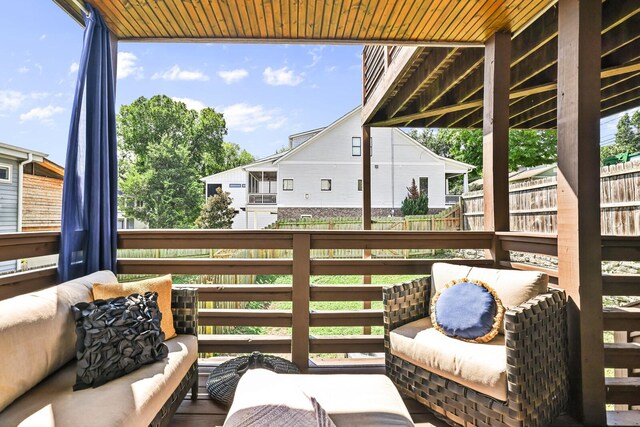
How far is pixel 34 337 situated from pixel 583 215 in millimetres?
2766

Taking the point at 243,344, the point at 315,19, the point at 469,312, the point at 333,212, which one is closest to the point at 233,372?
the point at 243,344

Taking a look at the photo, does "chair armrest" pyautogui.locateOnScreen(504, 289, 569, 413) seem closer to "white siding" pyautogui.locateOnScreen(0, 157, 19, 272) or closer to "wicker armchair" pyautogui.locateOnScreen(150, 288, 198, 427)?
"wicker armchair" pyautogui.locateOnScreen(150, 288, 198, 427)

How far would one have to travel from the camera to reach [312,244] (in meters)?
2.68

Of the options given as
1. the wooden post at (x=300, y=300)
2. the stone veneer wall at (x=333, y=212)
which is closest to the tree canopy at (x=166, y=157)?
the stone veneer wall at (x=333, y=212)

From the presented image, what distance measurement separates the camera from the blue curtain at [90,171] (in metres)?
2.32

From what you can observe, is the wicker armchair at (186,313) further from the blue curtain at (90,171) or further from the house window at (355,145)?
the house window at (355,145)

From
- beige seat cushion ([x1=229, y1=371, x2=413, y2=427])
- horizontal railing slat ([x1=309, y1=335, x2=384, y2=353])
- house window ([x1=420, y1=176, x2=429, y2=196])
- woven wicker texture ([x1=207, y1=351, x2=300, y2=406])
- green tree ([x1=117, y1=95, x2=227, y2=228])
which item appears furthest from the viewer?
green tree ([x1=117, y1=95, x2=227, y2=228])

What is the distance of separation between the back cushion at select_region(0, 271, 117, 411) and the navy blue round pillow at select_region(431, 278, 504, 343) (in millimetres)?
1939

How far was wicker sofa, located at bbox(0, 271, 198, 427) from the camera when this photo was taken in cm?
120

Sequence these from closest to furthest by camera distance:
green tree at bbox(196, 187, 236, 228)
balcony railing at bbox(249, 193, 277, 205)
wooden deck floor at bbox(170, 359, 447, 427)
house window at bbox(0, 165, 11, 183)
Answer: wooden deck floor at bbox(170, 359, 447, 427) < house window at bbox(0, 165, 11, 183) < green tree at bbox(196, 187, 236, 228) < balcony railing at bbox(249, 193, 277, 205)

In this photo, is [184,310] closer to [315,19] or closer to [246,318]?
[246,318]

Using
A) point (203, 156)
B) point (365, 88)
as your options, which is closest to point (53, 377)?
point (365, 88)

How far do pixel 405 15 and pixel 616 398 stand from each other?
2911mm

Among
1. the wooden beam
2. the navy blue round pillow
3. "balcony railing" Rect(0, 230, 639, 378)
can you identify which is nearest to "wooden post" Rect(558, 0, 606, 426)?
the navy blue round pillow
